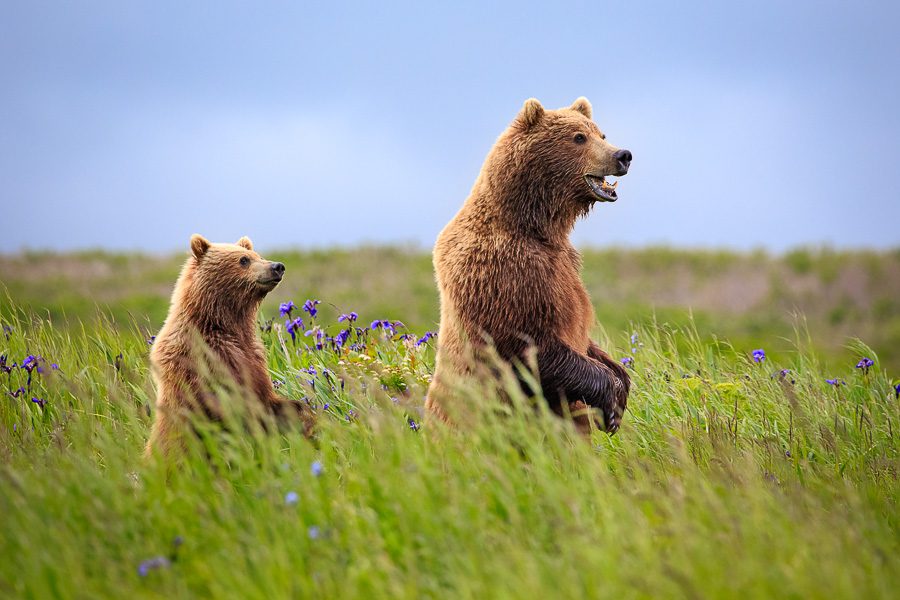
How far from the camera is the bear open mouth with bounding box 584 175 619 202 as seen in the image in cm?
510

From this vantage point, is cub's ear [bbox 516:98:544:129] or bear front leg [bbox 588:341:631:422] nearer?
cub's ear [bbox 516:98:544:129]

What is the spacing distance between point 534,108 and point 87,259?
23011 millimetres

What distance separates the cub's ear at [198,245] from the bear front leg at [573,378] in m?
2.13

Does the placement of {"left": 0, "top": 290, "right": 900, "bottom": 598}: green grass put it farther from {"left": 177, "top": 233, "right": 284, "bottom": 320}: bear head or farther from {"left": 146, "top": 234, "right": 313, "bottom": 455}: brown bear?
{"left": 177, "top": 233, "right": 284, "bottom": 320}: bear head

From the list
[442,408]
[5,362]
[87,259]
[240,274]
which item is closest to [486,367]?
[442,408]

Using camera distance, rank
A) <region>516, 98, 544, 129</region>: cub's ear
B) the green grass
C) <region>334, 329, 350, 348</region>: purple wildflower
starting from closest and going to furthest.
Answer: the green grass → <region>516, 98, 544, 129</region>: cub's ear → <region>334, 329, 350, 348</region>: purple wildflower

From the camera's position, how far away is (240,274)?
17.7 feet

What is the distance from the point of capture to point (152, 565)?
3.73m

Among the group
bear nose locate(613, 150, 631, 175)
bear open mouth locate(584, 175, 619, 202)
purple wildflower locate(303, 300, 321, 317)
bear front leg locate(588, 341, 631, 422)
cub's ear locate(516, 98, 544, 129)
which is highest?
cub's ear locate(516, 98, 544, 129)

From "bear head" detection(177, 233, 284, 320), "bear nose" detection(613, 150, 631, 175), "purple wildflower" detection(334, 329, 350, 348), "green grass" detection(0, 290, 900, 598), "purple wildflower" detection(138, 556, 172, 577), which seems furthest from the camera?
"purple wildflower" detection(334, 329, 350, 348)

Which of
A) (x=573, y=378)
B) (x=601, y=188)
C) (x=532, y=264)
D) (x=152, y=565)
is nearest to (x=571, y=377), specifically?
(x=573, y=378)

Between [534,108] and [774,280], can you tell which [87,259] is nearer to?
[774,280]

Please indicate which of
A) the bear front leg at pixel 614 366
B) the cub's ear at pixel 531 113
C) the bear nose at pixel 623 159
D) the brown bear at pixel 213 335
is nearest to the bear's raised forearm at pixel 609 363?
the bear front leg at pixel 614 366

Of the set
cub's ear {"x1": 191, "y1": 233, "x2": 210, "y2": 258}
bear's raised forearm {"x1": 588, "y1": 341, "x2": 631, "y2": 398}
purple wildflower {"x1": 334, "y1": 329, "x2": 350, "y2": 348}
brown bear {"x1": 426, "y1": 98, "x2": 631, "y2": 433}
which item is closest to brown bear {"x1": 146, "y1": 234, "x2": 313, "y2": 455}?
cub's ear {"x1": 191, "y1": 233, "x2": 210, "y2": 258}
